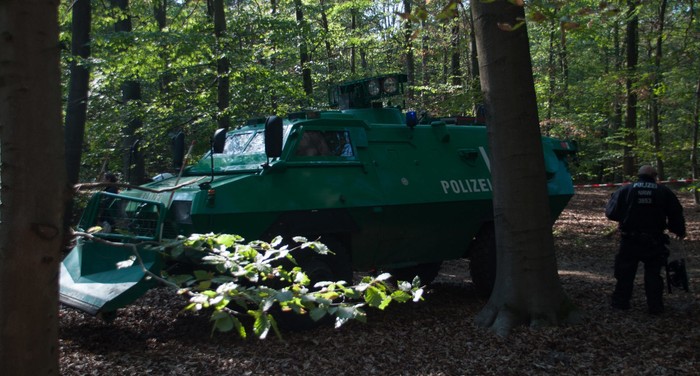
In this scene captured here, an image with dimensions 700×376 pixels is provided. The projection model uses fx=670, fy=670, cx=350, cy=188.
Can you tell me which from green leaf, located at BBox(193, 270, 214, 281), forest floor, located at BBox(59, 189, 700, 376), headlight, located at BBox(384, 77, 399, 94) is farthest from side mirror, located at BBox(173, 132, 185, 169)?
green leaf, located at BBox(193, 270, 214, 281)

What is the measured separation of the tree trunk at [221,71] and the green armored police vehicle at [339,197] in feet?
11.1

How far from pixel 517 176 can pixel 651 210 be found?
194 cm

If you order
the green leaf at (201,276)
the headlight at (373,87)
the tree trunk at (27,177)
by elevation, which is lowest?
the green leaf at (201,276)

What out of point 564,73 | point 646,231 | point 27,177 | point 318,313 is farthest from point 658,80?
point 27,177

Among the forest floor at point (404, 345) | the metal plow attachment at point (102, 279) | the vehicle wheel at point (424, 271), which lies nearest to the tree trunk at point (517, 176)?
the forest floor at point (404, 345)

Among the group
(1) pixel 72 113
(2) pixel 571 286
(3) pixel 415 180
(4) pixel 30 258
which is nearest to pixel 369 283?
(4) pixel 30 258

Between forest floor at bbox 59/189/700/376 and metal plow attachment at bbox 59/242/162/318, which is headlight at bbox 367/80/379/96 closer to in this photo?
Answer: forest floor at bbox 59/189/700/376

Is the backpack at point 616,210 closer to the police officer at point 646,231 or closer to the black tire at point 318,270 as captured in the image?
the police officer at point 646,231

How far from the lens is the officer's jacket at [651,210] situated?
7473 mm

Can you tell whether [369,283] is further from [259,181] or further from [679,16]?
[679,16]

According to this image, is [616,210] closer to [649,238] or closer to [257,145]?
[649,238]

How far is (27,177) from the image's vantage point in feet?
5.57

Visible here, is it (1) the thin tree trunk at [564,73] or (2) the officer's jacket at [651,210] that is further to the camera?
(1) the thin tree trunk at [564,73]

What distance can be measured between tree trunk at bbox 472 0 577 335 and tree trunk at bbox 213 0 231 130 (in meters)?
6.43
